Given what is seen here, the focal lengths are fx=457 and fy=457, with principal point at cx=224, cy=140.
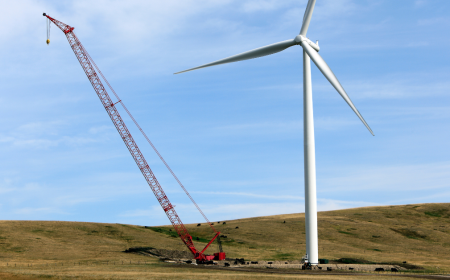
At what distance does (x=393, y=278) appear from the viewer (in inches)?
2606

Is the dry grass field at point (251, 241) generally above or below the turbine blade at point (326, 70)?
below

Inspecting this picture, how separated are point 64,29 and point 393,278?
92.6 metres

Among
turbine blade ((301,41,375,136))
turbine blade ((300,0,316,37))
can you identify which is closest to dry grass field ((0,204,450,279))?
turbine blade ((301,41,375,136))

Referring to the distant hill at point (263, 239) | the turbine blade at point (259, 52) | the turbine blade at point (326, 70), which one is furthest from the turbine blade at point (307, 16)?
the distant hill at point (263, 239)

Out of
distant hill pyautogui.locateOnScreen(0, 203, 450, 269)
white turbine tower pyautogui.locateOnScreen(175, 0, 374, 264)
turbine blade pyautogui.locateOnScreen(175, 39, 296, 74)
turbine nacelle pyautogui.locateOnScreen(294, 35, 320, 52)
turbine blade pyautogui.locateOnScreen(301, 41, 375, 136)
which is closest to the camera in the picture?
turbine blade pyautogui.locateOnScreen(301, 41, 375, 136)

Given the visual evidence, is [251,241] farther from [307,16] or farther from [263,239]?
[307,16]

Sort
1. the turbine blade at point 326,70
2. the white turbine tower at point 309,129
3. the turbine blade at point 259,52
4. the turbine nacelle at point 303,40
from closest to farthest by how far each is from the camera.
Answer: the turbine blade at point 326,70
the white turbine tower at point 309,129
the turbine nacelle at point 303,40
the turbine blade at point 259,52

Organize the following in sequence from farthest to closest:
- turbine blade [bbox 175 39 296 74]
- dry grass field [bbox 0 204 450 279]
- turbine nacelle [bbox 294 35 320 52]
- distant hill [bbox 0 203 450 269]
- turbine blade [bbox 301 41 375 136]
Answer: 1. distant hill [bbox 0 203 450 269]
2. dry grass field [bbox 0 204 450 279]
3. turbine blade [bbox 175 39 296 74]
4. turbine nacelle [bbox 294 35 320 52]
5. turbine blade [bbox 301 41 375 136]

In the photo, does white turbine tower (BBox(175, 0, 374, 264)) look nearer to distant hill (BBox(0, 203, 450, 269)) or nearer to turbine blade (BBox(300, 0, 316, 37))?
turbine blade (BBox(300, 0, 316, 37))

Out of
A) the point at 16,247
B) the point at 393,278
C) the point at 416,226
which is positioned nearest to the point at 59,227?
the point at 16,247

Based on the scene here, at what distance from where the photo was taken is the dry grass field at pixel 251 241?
99812 mm

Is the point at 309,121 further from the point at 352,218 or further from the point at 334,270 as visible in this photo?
the point at 352,218

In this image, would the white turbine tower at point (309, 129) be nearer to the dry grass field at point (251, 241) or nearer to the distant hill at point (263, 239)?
the dry grass field at point (251, 241)

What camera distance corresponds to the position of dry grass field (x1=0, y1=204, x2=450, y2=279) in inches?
3930
